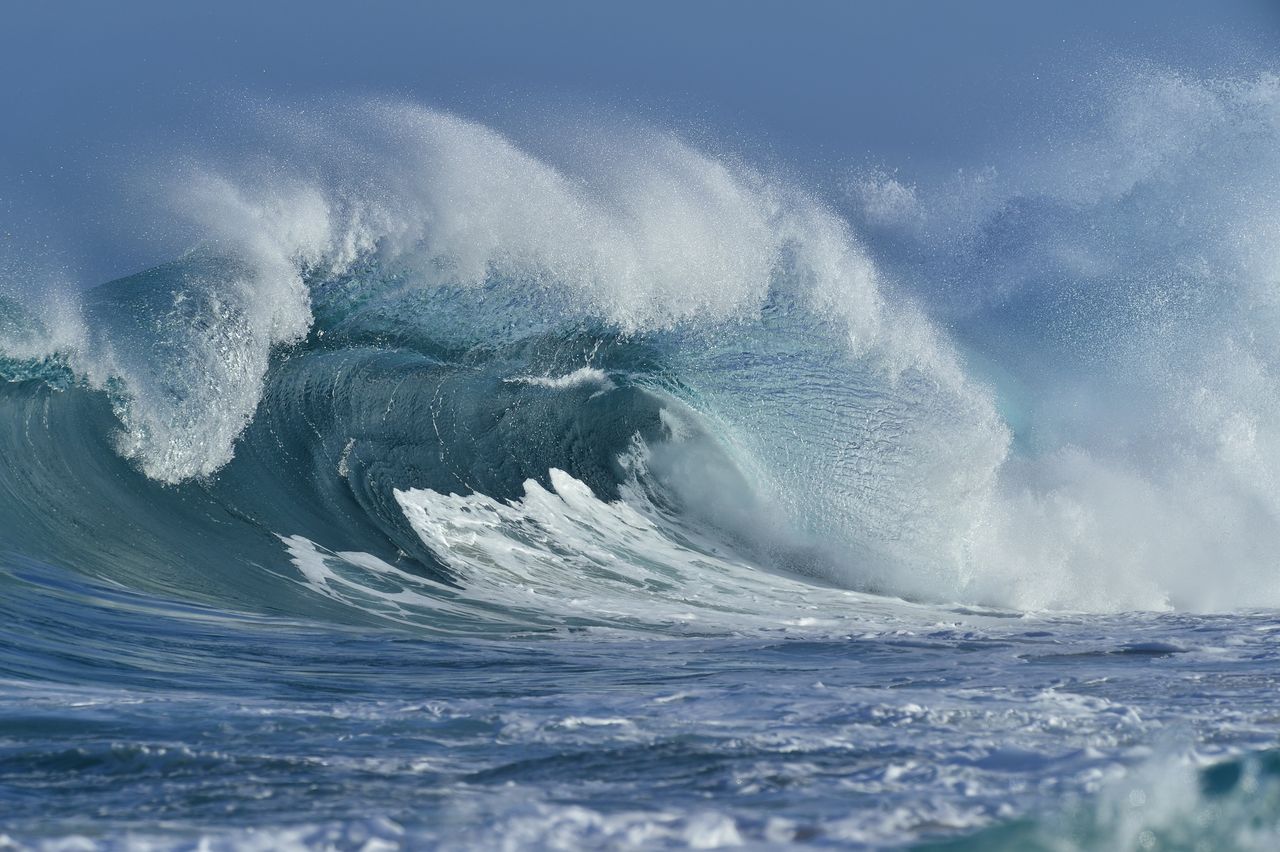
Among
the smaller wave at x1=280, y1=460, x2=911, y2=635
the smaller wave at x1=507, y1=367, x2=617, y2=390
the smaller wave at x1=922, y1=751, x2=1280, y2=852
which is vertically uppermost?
the smaller wave at x1=507, y1=367, x2=617, y2=390

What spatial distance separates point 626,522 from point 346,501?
2.15 m

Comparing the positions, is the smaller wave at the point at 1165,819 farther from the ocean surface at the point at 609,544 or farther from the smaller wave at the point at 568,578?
the smaller wave at the point at 568,578

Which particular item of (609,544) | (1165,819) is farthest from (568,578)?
(1165,819)

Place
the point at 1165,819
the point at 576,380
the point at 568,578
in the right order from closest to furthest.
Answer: the point at 1165,819, the point at 568,578, the point at 576,380

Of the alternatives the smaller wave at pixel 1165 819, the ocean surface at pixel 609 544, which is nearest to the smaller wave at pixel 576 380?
the ocean surface at pixel 609 544

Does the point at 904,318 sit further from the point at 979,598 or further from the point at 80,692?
the point at 80,692

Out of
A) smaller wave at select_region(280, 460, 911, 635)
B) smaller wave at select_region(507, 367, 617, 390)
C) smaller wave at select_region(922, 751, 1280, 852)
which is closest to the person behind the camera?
smaller wave at select_region(922, 751, 1280, 852)

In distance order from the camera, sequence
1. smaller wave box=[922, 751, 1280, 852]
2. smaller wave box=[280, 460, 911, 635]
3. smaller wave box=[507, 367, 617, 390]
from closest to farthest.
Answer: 1. smaller wave box=[922, 751, 1280, 852]
2. smaller wave box=[280, 460, 911, 635]
3. smaller wave box=[507, 367, 617, 390]

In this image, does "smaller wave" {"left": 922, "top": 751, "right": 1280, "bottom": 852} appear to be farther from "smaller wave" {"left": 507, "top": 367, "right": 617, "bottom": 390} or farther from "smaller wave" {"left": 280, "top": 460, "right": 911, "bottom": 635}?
"smaller wave" {"left": 507, "top": 367, "right": 617, "bottom": 390}

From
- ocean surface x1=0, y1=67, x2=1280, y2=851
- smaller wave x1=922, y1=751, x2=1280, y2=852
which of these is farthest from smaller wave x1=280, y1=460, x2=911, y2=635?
smaller wave x1=922, y1=751, x2=1280, y2=852

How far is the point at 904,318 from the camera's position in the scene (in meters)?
10.5

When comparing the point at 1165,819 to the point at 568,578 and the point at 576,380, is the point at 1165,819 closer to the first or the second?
the point at 568,578

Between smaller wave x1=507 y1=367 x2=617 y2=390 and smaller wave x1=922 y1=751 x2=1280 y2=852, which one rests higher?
smaller wave x1=507 y1=367 x2=617 y2=390

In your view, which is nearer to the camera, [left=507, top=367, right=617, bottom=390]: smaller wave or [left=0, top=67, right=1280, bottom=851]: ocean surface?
[left=0, top=67, right=1280, bottom=851]: ocean surface
